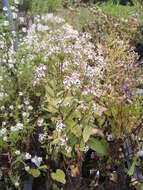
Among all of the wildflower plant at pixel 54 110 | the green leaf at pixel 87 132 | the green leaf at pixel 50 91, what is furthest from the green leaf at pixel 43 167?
the green leaf at pixel 50 91

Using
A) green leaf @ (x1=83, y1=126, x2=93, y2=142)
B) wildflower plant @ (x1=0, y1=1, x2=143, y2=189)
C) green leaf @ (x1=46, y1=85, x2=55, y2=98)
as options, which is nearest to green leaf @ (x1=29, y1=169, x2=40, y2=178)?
wildflower plant @ (x1=0, y1=1, x2=143, y2=189)

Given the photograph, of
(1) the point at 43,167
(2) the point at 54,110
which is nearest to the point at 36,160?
(1) the point at 43,167

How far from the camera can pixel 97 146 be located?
2297 millimetres

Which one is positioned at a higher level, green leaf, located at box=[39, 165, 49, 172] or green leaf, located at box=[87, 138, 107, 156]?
green leaf, located at box=[87, 138, 107, 156]

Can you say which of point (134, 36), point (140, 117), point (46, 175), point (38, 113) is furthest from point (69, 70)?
point (134, 36)

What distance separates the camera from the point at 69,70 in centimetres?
245

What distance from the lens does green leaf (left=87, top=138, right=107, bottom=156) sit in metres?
2.28

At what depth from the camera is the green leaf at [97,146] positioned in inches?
89.7

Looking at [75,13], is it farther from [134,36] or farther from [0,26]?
[0,26]

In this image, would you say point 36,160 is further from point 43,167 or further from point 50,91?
point 50,91

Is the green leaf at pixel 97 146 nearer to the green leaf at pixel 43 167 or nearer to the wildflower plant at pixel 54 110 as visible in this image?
the wildflower plant at pixel 54 110

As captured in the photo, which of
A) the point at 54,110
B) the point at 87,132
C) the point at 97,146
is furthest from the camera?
the point at 97,146

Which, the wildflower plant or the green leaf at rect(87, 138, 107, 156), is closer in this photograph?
the wildflower plant

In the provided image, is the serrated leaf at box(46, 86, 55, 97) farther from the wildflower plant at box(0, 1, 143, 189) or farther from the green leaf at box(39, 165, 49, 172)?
the green leaf at box(39, 165, 49, 172)
